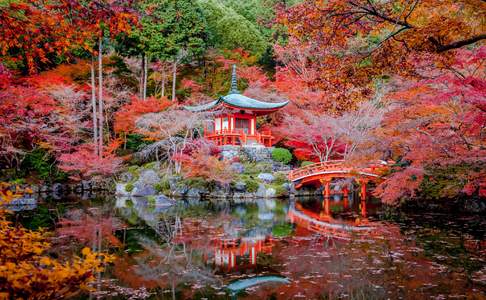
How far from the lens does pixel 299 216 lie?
13.1m

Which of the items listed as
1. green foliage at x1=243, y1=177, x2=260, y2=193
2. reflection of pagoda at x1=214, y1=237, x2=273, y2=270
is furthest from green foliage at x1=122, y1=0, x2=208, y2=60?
reflection of pagoda at x1=214, y1=237, x2=273, y2=270

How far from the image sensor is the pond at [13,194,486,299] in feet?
17.8

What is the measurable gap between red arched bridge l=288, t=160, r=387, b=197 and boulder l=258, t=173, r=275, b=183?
93 cm

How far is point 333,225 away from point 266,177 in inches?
337

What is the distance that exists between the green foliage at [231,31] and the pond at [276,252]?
63.6 ft

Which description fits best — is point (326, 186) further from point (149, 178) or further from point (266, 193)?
point (149, 178)

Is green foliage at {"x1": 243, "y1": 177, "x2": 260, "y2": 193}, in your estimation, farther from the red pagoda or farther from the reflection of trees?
the reflection of trees

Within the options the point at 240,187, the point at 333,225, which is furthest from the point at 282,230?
the point at 240,187

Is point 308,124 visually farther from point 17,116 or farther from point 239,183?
point 17,116

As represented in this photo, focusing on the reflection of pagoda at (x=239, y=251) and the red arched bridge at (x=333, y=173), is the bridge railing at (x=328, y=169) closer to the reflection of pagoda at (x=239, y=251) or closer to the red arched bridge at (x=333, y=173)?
the red arched bridge at (x=333, y=173)

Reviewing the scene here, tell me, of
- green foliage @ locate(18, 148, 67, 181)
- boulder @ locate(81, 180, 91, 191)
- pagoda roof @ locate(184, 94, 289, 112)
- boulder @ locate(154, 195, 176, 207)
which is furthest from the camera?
pagoda roof @ locate(184, 94, 289, 112)

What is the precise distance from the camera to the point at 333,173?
1886 centimetres

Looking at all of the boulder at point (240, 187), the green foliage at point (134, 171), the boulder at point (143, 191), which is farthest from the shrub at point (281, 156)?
the green foliage at point (134, 171)

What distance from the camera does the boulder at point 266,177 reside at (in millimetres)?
19609
